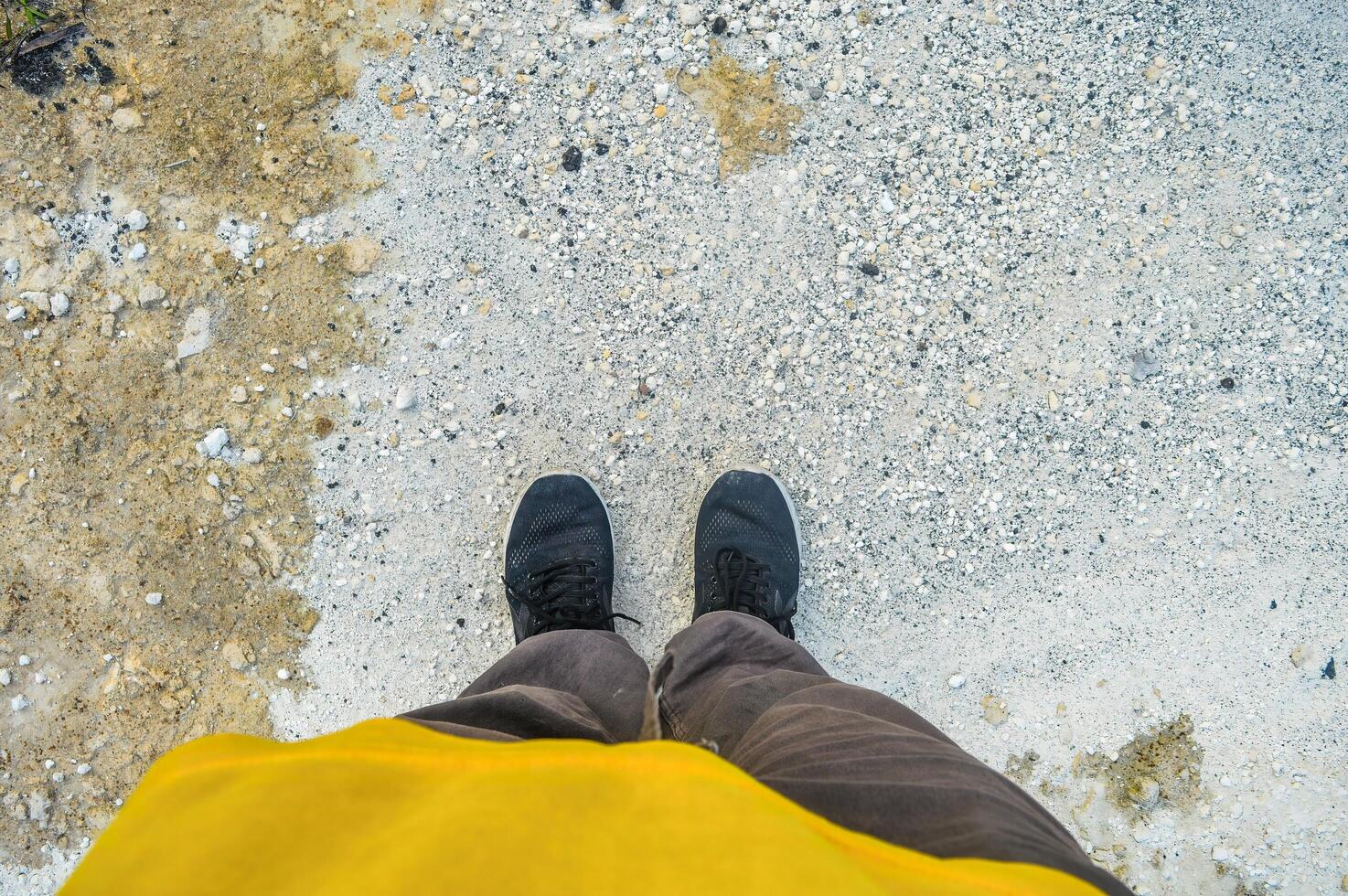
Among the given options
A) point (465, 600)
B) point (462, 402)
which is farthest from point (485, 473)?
point (465, 600)

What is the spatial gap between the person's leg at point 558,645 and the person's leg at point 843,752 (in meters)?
0.13

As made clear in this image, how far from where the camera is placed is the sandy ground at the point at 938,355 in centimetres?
172

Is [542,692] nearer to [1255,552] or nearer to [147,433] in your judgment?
[147,433]

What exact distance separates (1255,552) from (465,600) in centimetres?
188

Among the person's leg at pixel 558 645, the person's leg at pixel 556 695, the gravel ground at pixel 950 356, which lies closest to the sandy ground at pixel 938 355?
the gravel ground at pixel 950 356

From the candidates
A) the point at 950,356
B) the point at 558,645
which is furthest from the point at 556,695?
the point at 950,356

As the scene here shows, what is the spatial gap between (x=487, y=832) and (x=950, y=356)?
1.45m

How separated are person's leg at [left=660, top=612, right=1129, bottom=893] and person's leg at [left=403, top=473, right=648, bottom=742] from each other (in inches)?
5.1

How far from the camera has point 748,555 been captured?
1.70 m

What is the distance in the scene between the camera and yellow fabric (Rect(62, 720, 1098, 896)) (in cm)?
69

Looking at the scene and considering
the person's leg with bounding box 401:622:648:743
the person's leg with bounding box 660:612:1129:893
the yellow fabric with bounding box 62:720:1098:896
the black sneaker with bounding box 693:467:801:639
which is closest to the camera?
the yellow fabric with bounding box 62:720:1098:896

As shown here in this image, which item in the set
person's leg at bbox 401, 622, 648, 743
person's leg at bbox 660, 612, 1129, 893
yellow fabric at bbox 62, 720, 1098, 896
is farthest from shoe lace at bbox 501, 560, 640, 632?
yellow fabric at bbox 62, 720, 1098, 896

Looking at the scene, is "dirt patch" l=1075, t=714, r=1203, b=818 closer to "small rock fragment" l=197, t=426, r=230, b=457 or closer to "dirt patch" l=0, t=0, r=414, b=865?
"dirt patch" l=0, t=0, r=414, b=865

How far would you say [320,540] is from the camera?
1.75m
